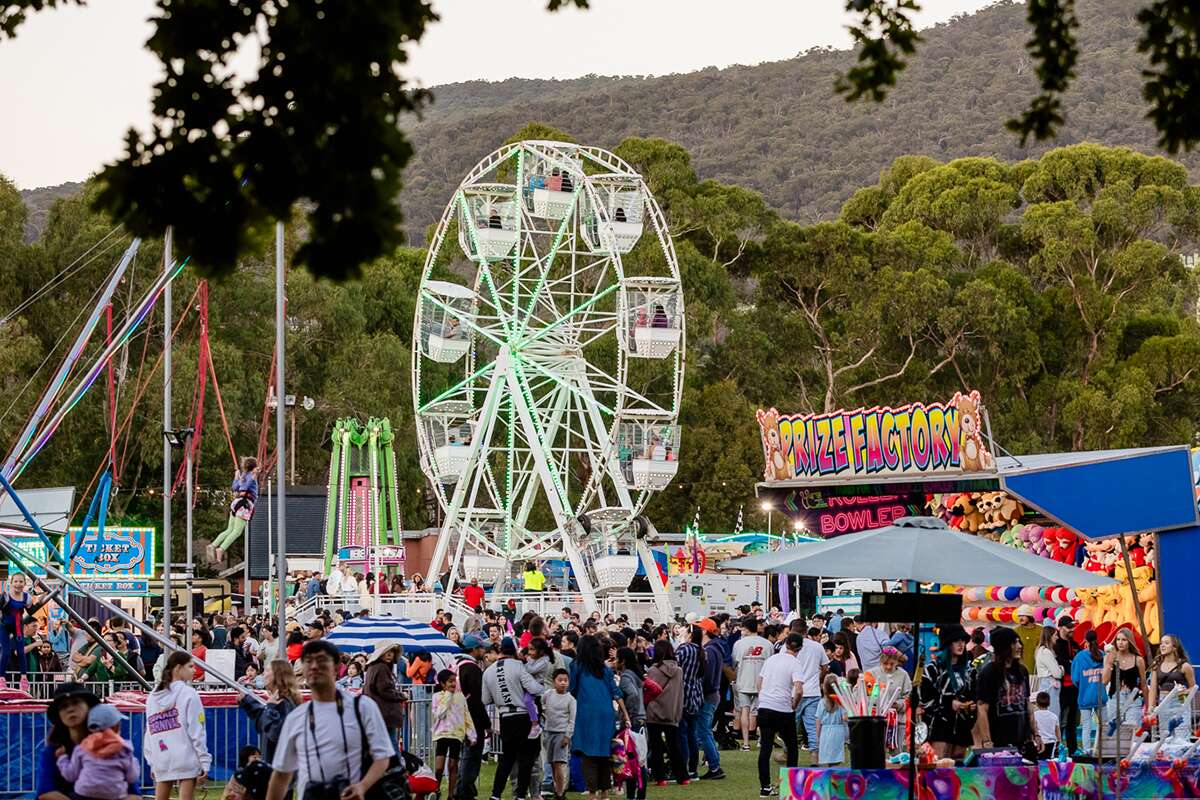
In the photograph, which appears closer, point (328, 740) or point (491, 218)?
point (328, 740)

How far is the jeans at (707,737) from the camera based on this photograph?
18875 millimetres

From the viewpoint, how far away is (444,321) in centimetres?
4284

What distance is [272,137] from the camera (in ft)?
19.5

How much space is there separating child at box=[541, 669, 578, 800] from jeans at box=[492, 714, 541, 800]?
128mm

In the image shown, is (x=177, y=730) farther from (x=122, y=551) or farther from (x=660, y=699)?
(x=122, y=551)

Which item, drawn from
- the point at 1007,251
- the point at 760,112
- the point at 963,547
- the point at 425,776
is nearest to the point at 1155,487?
the point at 963,547

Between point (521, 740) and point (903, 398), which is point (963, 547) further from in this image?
point (903, 398)

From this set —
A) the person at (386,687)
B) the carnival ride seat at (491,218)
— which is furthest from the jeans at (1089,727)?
the carnival ride seat at (491,218)

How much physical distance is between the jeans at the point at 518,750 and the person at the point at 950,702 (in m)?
3.09

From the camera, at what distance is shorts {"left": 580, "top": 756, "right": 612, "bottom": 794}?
50.4 feet

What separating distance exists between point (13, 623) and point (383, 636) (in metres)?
3.82

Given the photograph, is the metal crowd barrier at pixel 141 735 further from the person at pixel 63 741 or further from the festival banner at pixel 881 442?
the festival banner at pixel 881 442

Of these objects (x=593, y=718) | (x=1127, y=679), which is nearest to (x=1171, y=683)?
(x=1127, y=679)

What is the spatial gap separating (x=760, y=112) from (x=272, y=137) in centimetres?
17898
